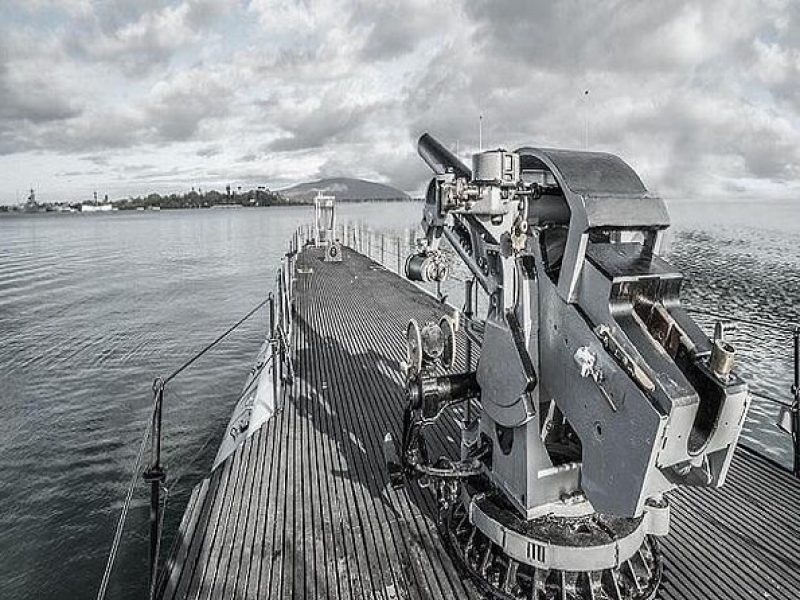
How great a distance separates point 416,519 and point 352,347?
6.23 metres

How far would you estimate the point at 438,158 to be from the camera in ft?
16.8

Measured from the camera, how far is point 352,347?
37.5 feet

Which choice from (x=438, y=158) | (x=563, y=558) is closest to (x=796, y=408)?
(x=563, y=558)

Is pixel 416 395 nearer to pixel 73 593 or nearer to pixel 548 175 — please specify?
pixel 548 175

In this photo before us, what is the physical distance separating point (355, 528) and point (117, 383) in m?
11.8

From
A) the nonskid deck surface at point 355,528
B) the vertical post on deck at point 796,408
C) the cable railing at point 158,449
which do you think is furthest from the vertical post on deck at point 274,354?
the vertical post on deck at point 796,408

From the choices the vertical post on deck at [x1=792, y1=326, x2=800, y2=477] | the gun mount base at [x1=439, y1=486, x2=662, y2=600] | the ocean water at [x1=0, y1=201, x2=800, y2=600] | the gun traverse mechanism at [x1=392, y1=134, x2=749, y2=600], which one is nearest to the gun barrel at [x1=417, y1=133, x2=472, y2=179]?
the gun traverse mechanism at [x1=392, y1=134, x2=749, y2=600]

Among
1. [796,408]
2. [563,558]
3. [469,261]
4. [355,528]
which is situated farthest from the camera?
[796,408]

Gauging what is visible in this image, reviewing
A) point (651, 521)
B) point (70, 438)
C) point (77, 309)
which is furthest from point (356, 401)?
point (77, 309)

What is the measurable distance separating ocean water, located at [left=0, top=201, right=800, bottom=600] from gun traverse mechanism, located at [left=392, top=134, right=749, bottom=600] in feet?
16.4

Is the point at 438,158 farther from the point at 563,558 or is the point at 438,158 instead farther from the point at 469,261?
the point at 563,558

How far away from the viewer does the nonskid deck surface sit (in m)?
4.48

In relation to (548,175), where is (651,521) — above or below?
below

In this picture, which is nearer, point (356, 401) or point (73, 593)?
point (73, 593)
